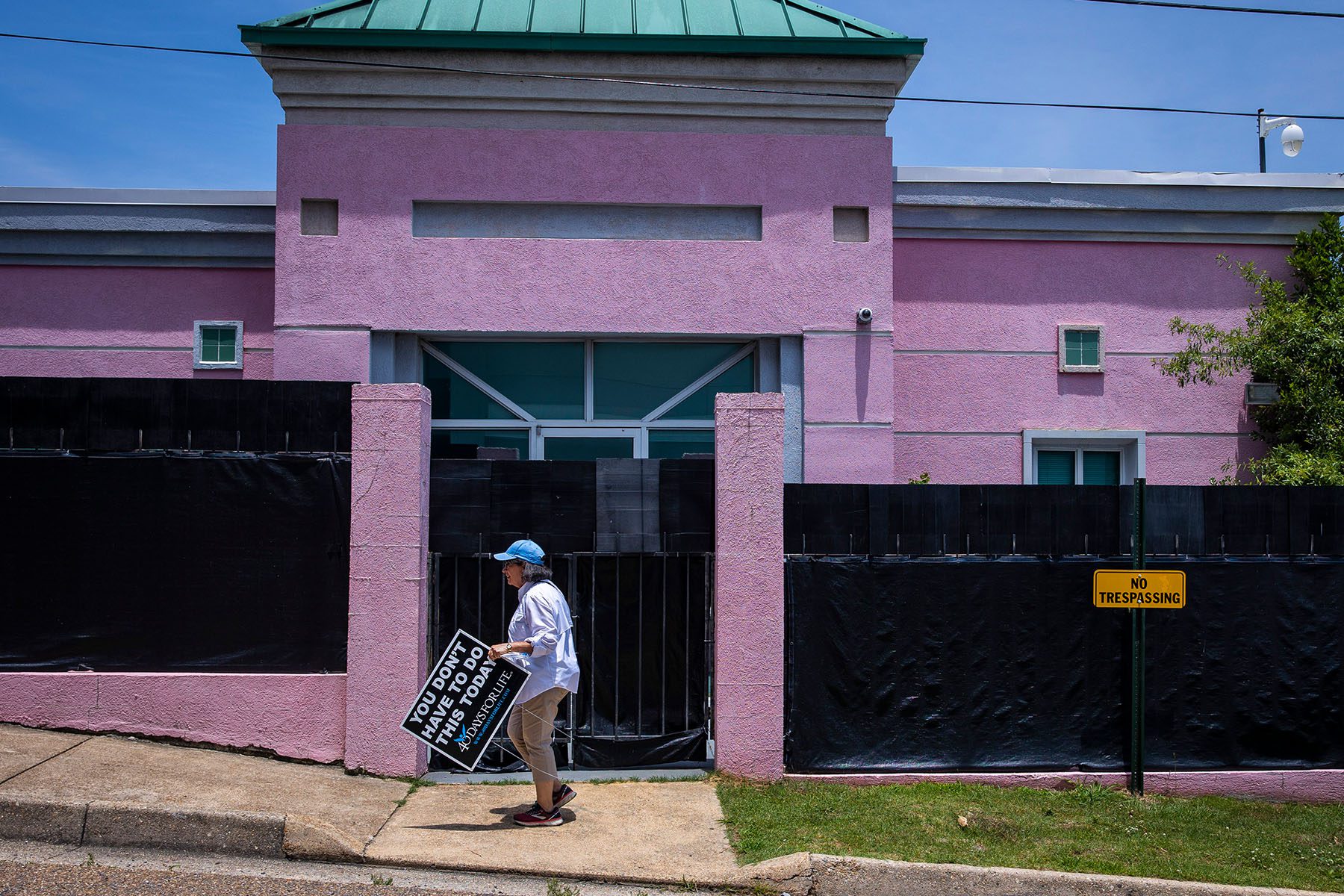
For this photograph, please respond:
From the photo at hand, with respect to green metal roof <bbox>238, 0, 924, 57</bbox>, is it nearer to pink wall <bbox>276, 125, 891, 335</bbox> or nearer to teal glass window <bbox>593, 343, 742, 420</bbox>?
pink wall <bbox>276, 125, 891, 335</bbox>

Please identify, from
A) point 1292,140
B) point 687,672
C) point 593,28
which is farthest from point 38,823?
point 1292,140

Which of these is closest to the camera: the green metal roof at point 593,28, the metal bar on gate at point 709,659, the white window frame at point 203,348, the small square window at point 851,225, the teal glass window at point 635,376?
the metal bar on gate at point 709,659

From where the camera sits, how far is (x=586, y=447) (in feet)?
35.5

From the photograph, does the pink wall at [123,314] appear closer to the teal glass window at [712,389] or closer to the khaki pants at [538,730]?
the teal glass window at [712,389]

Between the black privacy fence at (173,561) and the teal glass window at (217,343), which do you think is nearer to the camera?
the black privacy fence at (173,561)

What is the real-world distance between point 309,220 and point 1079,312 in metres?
7.46

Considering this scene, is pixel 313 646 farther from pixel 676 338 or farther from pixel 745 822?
pixel 676 338

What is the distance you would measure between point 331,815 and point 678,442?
512 cm

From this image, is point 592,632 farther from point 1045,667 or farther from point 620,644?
point 1045,667

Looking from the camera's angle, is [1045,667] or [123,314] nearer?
[1045,667]

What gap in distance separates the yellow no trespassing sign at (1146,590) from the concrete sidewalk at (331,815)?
3.20 metres

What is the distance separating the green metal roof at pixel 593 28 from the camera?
10195 millimetres

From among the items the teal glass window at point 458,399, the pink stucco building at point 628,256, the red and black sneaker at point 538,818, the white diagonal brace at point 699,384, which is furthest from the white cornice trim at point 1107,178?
the red and black sneaker at point 538,818

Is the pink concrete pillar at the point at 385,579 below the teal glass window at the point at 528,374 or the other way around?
below
